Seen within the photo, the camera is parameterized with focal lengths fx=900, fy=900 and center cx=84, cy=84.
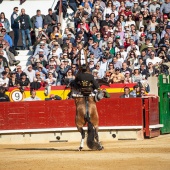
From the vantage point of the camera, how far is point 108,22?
28.2 metres

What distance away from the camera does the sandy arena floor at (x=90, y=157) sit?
16438 millimetres

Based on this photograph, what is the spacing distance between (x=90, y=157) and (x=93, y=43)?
9806mm

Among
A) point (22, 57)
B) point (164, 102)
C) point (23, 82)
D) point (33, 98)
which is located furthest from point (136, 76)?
point (22, 57)

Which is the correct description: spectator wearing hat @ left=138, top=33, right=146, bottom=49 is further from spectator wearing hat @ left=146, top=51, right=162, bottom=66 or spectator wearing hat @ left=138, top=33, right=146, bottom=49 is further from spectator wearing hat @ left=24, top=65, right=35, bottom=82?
spectator wearing hat @ left=24, top=65, right=35, bottom=82

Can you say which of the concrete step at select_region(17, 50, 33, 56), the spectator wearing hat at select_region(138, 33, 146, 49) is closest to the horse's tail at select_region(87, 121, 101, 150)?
the spectator wearing hat at select_region(138, 33, 146, 49)

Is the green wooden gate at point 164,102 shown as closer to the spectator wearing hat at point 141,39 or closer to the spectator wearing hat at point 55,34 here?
the spectator wearing hat at point 141,39

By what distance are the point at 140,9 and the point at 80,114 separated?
9.89m

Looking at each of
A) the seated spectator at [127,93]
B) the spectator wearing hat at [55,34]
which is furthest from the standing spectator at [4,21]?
the seated spectator at [127,93]

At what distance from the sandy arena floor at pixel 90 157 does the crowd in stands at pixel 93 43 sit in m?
3.73

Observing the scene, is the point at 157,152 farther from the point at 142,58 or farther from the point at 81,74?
the point at 142,58

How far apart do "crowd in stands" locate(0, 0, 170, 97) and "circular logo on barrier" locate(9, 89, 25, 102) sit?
0.17 meters

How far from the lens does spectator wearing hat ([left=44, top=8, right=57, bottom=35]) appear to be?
95.1 ft

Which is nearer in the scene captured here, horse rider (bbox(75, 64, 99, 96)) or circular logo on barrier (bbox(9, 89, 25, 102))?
horse rider (bbox(75, 64, 99, 96))

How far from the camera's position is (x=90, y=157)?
59.0 feet
